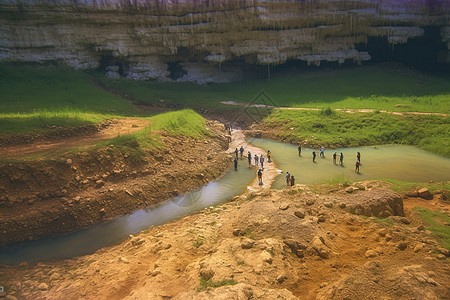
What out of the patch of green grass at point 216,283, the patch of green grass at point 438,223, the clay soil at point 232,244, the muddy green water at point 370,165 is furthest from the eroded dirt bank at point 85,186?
the patch of green grass at point 438,223

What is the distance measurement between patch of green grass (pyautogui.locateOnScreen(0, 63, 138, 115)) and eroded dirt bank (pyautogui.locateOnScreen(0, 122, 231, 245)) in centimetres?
996

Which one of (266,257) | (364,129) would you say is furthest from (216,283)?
(364,129)

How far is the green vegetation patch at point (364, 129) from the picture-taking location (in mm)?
23734

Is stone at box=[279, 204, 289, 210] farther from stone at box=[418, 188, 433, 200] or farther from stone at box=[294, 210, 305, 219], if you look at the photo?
stone at box=[418, 188, 433, 200]

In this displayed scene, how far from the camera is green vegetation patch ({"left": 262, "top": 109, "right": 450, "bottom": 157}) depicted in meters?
23.7

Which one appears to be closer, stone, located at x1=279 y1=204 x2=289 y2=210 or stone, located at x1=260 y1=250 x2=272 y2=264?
stone, located at x1=260 y1=250 x2=272 y2=264

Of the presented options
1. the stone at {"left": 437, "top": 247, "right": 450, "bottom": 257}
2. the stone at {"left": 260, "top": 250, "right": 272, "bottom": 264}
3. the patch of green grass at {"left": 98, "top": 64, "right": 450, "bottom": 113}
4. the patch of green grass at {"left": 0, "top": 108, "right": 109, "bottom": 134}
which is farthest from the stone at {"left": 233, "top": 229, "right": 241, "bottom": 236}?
the patch of green grass at {"left": 98, "top": 64, "right": 450, "bottom": 113}

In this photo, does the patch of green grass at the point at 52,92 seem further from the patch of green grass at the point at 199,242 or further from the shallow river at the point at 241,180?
the patch of green grass at the point at 199,242

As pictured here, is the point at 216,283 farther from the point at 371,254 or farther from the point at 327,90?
the point at 327,90

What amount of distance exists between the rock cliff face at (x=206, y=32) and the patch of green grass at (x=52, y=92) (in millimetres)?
2404

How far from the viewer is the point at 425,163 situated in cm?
1997

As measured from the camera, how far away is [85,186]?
49.1ft

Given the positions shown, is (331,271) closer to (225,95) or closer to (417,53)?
(225,95)

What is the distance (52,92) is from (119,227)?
23.5m
